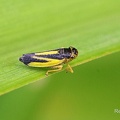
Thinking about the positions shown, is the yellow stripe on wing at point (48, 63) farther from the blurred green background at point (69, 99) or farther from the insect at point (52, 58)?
the blurred green background at point (69, 99)

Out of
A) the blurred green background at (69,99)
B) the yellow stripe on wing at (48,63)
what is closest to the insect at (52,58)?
the yellow stripe on wing at (48,63)

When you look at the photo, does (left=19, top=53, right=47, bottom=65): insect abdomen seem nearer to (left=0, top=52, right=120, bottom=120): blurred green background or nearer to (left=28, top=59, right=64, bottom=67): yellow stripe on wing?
(left=28, top=59, right=64, bottom=67): yellow stripe on wing

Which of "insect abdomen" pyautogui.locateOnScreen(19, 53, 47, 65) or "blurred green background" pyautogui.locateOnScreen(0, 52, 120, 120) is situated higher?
"insect abdomen" pyautogui.locateOnScreen(19, 53, 47, 65)

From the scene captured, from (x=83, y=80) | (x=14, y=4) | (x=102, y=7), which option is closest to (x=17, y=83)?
(x=83, y=80)

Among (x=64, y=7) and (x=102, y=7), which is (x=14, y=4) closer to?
(x=64, y=7)

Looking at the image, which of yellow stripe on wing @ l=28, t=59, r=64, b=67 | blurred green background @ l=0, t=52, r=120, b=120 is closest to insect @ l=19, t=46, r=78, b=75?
yellow stripe on wing @ l=28, t=59, r=64, b=67

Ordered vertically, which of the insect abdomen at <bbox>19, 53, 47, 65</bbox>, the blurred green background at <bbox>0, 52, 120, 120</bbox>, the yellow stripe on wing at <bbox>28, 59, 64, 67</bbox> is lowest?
the blurred green background at <bbox>0, 52, 120, 120</bbox>
